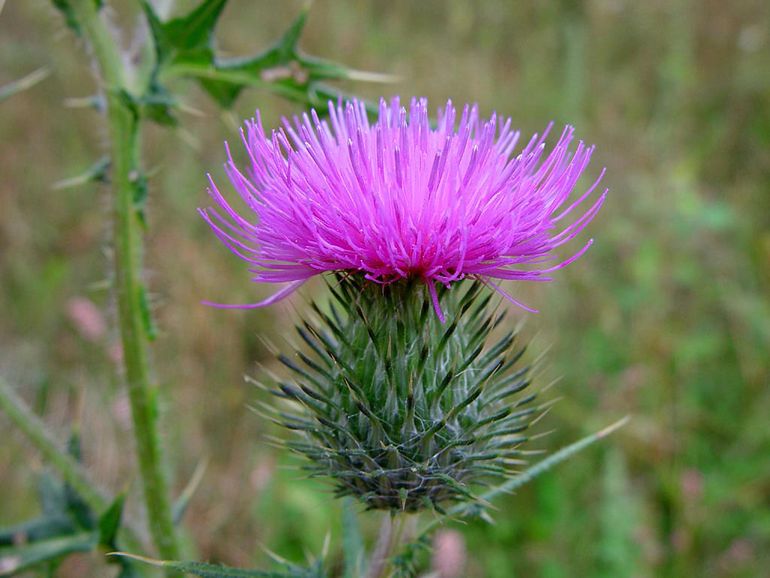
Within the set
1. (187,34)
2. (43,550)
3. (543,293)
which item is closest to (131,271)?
(187,34)

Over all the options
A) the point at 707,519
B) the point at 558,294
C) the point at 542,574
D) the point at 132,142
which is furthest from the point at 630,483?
the point at 132,142

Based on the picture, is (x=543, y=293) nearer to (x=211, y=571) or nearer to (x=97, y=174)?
(x=97, y=174)

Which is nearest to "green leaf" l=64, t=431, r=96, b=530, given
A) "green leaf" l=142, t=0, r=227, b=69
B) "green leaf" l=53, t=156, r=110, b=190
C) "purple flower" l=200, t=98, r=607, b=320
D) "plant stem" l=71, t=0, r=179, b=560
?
"plant stem" l=71, t=0, r=179, b=560

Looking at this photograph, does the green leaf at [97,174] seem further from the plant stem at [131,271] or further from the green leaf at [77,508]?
the green leaf at [77,508]

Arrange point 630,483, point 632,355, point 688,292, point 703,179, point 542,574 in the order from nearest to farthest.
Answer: point 542,574, point 630,483, point 632,355, point 688,292, point 703,179

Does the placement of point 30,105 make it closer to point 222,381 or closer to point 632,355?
point 222,381

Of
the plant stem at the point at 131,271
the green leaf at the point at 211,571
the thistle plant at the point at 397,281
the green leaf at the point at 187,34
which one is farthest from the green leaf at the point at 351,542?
the green leaf at the point at 187,34
